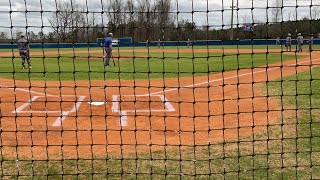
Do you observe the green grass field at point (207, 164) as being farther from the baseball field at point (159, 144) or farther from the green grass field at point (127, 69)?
the green grass field at point (127, 69)

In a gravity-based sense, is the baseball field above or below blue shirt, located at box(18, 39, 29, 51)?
below

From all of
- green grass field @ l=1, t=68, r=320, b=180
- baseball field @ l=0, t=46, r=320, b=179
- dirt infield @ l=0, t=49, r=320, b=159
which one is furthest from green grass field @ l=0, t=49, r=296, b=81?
green grass field @ l=1, t=68, r=320, b=180

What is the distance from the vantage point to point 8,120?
734 cm

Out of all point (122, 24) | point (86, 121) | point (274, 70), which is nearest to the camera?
point (122, 24)

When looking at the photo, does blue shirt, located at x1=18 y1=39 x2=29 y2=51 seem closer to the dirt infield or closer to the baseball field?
the baseball field

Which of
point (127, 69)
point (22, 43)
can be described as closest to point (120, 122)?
point (22, 43)

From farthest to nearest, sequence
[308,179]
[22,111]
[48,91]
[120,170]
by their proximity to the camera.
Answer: [48,91] < [22,111] < [120,170] < [308,179]

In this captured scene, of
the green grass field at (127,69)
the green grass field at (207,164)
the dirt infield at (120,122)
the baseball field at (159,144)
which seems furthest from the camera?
the green grass field at (127,69)

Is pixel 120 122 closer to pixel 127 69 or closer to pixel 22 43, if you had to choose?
pixel 22 43

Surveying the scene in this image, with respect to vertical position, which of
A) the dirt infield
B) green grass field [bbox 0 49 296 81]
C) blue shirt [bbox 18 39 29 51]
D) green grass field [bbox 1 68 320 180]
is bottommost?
green grass field [bbox 1 68 320 180]

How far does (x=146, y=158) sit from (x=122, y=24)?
2.20 m

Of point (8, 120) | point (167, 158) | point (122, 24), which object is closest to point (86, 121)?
point (8, 120)

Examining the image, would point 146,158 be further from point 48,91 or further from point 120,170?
point 48,91

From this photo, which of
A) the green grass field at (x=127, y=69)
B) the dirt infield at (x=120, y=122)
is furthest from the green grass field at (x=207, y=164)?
the green grass field at (x=127, y=69)
